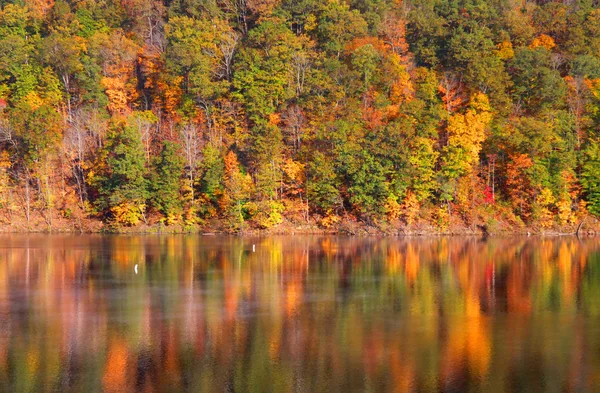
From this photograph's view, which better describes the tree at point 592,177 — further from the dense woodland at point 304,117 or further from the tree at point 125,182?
the tree at point 125,182

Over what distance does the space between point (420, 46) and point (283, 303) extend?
2747 inches

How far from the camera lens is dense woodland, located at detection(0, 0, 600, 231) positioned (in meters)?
78.5

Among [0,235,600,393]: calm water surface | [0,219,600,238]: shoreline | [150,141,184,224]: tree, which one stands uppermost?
[150,141,184,224]: tree

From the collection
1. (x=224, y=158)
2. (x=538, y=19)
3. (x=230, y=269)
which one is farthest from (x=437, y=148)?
(x=230, y=269)

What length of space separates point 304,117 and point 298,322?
56.7m

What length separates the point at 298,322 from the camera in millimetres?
32312

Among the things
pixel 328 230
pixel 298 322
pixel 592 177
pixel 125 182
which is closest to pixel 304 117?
pixel 328 230

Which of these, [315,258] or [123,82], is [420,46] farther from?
[315,258]

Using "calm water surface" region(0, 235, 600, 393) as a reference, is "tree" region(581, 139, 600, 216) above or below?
above

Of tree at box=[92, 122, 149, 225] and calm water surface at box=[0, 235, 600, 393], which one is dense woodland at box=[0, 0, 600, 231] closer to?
tree at box=[92, 122, 149, 225]

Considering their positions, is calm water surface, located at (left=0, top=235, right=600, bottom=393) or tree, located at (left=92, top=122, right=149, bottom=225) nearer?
calm water surface, located at (left=0, top=235, right=600, bottom=393)

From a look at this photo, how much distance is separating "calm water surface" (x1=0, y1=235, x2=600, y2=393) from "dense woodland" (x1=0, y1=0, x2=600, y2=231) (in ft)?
69.0

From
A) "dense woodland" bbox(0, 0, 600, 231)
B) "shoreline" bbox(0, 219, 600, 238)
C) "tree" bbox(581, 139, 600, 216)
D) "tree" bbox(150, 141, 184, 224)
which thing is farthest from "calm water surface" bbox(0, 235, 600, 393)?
"dense woodland" bbox(0, 0, 600, 231)

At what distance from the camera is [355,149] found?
260 feet
